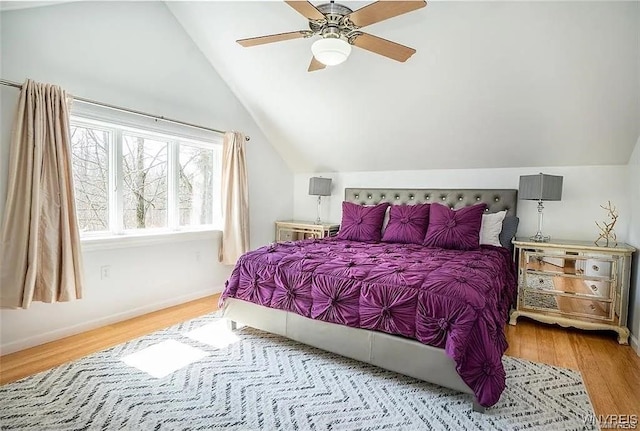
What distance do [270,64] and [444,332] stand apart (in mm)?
2969

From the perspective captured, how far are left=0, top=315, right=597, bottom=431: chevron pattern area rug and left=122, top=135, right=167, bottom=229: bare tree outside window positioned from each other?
4.56 ft

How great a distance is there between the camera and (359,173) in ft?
15.6

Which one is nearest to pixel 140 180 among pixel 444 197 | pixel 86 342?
pixel 86 342

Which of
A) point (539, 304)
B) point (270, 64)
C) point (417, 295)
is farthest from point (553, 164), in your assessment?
point (270, 64)

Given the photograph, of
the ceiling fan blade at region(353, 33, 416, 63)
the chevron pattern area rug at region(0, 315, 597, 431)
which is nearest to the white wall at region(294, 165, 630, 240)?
the chevron pattern area rug at region(0, 315, 597, 431)

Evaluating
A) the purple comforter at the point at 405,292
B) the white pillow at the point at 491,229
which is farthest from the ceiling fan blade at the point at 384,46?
the white pillow at the point at 491,229

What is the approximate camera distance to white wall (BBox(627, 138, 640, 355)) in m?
2.71

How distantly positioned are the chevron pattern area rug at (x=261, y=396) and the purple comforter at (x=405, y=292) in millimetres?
→ 285

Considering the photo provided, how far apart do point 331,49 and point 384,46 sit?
40cm

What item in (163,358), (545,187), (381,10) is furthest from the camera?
(545,187)

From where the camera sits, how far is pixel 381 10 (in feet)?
6.18

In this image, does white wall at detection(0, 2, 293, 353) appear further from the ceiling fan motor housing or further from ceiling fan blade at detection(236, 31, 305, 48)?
the ceiling fan motor housing

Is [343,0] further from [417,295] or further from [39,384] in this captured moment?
[39,384]

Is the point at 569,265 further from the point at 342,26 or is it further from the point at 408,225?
the point at 342,26
